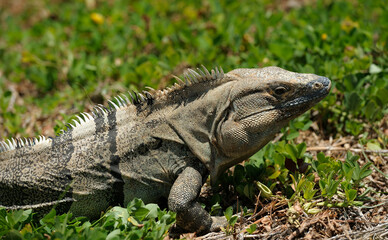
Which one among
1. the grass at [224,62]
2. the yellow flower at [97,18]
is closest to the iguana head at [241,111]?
the grass at [224,62]

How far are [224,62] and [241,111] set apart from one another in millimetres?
2791

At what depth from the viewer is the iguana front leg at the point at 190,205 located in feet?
13.2

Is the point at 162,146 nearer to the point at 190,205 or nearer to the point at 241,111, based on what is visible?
the point at 190,205

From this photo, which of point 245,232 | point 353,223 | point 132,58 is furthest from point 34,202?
point 132,58

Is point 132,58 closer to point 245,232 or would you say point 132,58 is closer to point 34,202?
→ point 34,202

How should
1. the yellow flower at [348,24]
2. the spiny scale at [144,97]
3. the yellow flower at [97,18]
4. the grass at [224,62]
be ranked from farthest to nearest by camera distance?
the yellow flower at [97,18], the yellow flower at [348,24], the grass at [224,62], the spiny scale at [144,97]

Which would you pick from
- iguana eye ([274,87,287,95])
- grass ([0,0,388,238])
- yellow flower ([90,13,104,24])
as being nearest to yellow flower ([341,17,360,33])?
grass ([0,0,388,238])

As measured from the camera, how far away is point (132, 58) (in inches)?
301

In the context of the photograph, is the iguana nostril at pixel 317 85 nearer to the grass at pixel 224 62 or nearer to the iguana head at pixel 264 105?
the iguana head at pixel 264 105

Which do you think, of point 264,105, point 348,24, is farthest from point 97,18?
point 264,105

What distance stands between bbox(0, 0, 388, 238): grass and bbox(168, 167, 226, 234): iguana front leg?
219 millimetres

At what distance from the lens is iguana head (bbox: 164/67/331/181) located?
3.99 m

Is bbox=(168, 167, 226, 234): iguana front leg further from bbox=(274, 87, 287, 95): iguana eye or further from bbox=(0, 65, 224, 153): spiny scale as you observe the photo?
bbox=(274, 87, 287, 95): iguana eye

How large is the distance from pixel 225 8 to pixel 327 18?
1.96m
